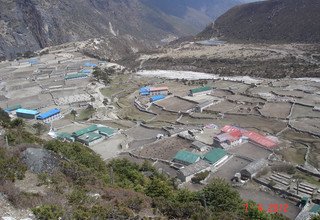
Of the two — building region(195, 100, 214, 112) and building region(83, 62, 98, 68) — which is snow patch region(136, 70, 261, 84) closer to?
building region(83, 62, 98, 68)

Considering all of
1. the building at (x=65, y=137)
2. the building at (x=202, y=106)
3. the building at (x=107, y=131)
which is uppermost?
the building at (x=65, y=137)

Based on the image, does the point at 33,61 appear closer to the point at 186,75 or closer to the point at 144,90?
the point at 186,75

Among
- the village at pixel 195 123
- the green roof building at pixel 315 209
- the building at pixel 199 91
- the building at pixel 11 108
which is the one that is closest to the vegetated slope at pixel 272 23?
the village at pixel 195 123

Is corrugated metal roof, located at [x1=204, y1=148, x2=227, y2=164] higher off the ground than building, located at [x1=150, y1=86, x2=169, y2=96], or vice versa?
corrugated metal roof, located at [x1=204, y1=148, x2=227, y2=164]

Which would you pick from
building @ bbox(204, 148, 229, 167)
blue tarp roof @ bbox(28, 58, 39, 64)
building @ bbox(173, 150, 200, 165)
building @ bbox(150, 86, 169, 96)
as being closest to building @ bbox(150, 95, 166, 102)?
building @ bbox(150, 86, 169, 96)

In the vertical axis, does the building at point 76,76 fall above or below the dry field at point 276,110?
above

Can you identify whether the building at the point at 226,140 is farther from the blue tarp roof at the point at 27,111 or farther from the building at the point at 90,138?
the blue tarp roof at the point at 27,111

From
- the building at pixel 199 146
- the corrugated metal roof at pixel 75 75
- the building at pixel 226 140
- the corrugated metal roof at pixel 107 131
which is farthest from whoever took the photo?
the corrugated metal roof at pixel 75 75
